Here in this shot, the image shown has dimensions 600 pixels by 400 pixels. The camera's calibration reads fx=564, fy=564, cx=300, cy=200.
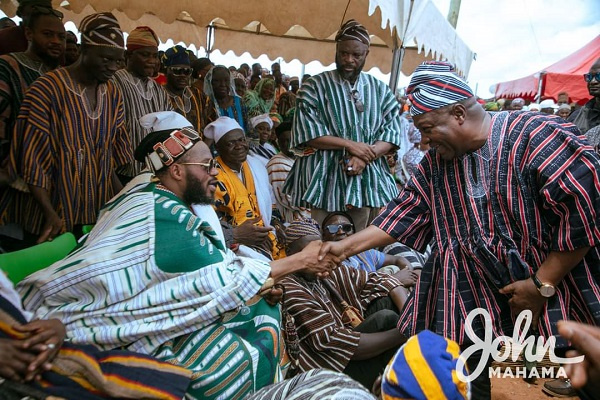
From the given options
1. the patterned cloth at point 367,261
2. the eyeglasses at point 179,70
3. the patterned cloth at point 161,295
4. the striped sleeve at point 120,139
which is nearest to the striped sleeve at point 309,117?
→ the patterned cloth at point 367,261

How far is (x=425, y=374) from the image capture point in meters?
1.46

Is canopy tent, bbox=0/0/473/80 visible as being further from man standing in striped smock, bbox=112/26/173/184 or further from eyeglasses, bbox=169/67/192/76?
eyeglasses, bbox=169/67/192/76

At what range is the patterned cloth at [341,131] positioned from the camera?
15.5 feet

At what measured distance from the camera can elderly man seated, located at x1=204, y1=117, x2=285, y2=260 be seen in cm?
454

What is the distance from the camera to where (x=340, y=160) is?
477 cm

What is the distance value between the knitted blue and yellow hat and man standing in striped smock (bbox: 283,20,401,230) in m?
3.18

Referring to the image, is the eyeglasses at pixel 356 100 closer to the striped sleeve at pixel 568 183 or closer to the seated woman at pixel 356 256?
the seated woman at pixel 356 256

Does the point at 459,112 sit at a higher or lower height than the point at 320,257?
higher

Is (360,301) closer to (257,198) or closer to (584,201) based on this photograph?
(257,198)

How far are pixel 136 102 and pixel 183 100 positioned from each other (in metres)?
0.92

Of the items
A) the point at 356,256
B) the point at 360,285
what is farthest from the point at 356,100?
the point at 360,285

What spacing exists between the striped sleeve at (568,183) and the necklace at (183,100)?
12.2 feet

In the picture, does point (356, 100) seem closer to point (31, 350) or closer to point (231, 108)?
point (231, 108)

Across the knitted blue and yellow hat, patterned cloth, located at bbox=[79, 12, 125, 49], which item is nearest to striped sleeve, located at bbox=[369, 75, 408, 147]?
patterned cloth, located at bbox=[79, 12, 125, 49]
